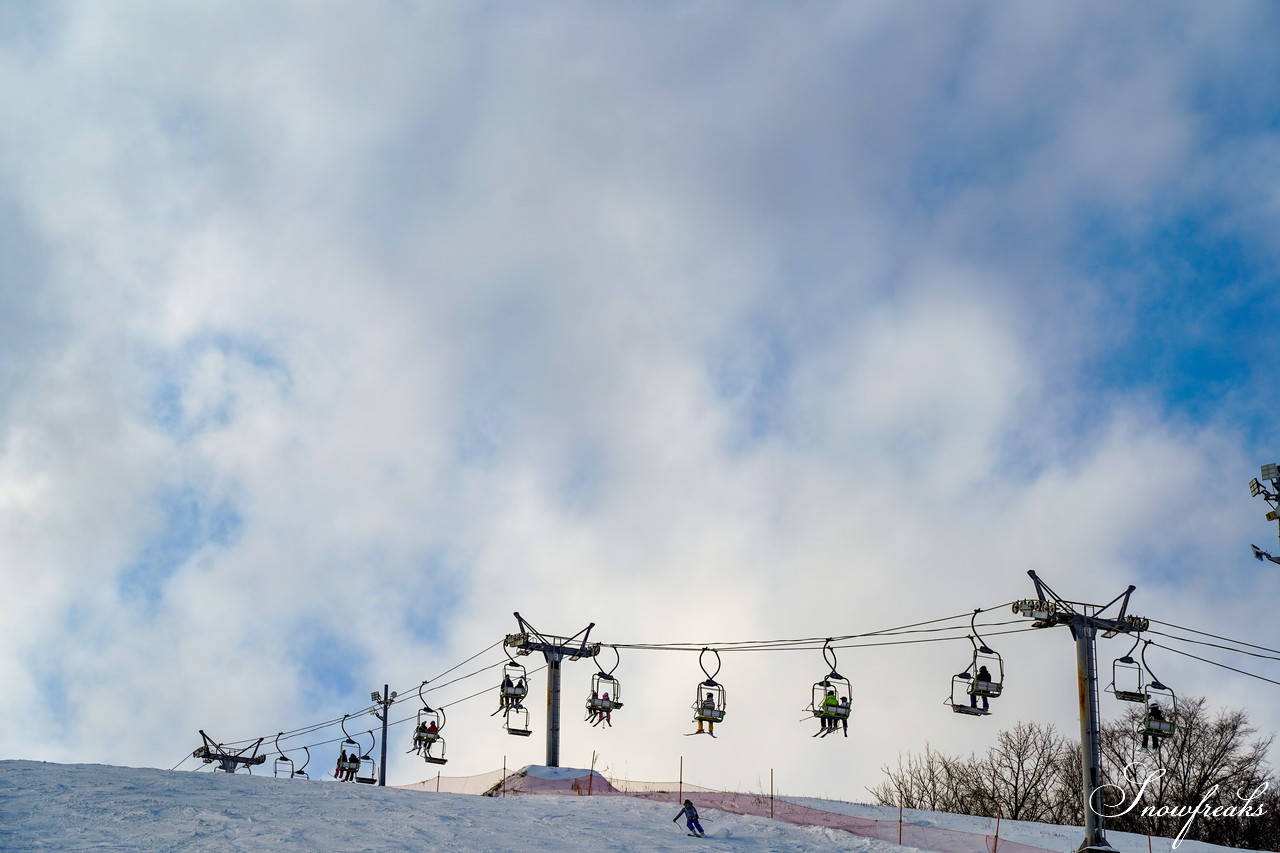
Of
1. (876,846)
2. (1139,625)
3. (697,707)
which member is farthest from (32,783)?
(1139,625)

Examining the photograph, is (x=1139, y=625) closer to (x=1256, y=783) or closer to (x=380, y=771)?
(x=380, y=771)

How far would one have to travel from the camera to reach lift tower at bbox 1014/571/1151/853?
26.5 metres

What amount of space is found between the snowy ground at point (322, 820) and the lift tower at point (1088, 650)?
15.2ft

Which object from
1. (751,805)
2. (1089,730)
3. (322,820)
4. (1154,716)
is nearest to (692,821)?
(751,805)

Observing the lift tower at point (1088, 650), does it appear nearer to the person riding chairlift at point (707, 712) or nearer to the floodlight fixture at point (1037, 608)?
the floodlight fixture at point (1037, 608)

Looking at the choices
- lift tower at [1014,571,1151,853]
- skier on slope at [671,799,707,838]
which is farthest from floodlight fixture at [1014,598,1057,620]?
skier on slope at [671,799,707,838]

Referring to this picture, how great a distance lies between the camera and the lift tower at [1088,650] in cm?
2647

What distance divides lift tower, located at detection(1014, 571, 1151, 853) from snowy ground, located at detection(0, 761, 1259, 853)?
462 cm

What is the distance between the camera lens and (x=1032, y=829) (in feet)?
115

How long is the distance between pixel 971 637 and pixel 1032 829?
10150 millimetres

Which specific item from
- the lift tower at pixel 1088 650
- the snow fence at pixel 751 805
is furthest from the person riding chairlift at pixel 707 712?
the lift tower at pixel 1088 650

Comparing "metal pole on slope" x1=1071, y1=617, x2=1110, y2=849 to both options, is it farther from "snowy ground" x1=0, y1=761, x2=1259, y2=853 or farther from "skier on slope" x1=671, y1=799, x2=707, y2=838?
"skier on slope" x1=671, y1=799, x2=707, y2=838

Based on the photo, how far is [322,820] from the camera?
1035 inches

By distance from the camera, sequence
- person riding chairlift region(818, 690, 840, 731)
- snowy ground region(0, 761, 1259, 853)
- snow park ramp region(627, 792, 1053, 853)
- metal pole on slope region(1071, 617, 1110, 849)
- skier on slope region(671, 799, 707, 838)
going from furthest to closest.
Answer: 1. person riding chairlift region(818, 690, 840, 731)
2. snow park ramp region(627, 792, 1053, 853)
3. skier on slope region(671, 799, 707, 838)
4. metal pole on slope region(1071, 617, 1110, 849)
5. snowy ground region(0, 761, 1259, 853)
